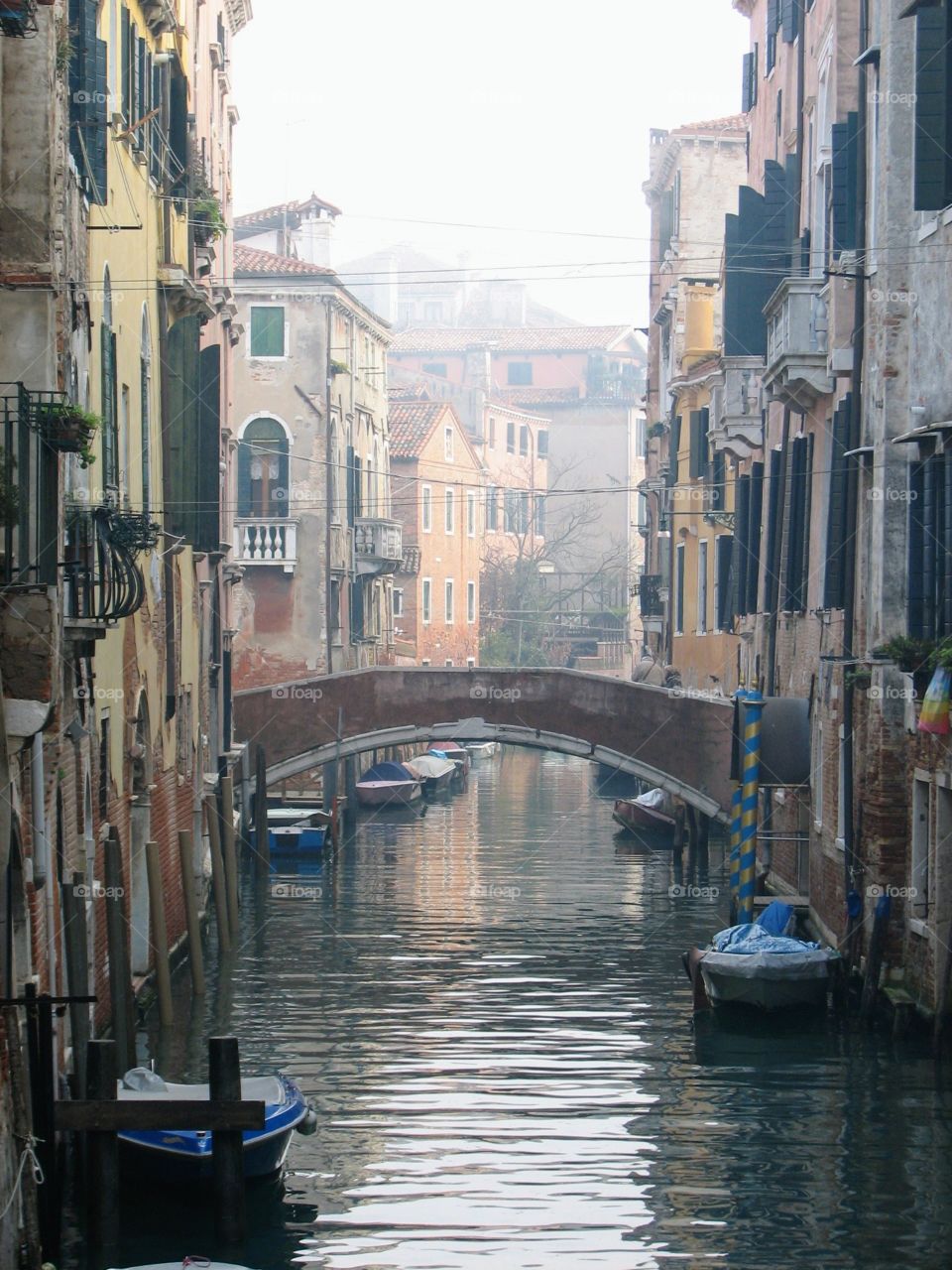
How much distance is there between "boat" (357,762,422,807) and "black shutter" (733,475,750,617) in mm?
13843

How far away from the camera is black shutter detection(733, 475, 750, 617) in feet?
70.2

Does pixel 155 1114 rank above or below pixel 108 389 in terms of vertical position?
below

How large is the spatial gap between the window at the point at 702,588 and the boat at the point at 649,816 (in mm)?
3533

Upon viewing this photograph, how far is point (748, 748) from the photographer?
17609mm

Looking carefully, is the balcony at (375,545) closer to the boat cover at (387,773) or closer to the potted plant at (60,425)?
the boat cover at (387,773)

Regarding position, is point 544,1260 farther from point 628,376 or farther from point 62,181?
point 628,376

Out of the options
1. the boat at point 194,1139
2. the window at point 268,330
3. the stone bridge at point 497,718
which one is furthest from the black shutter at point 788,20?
the window at point 268,330

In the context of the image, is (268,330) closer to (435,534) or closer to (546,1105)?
(435,534)

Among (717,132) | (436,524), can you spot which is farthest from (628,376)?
(717,132)

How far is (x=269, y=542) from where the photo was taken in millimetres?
31844

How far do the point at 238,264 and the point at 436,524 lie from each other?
50.2 feet

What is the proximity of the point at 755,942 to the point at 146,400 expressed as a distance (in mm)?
6528

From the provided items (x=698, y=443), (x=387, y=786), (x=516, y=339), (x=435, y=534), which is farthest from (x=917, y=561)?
A: (x=516, y=339)

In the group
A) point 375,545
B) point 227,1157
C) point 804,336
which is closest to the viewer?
point 227,1157
